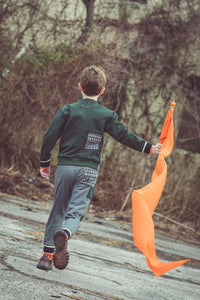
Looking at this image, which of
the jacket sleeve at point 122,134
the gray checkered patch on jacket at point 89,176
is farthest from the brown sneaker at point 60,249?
Answer: the jacket sleeve at point 122,134

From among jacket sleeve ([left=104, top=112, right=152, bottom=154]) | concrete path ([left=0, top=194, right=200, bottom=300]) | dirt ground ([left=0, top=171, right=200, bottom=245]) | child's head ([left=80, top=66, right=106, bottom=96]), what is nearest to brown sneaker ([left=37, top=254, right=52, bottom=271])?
concrete path ([left=0, top=194, right=200, bottom=300])

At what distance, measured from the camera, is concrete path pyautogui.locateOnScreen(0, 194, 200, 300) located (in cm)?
280

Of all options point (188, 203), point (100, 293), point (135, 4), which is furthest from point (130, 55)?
point (100, 293)

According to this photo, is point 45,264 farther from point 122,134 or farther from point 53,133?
point 122,134

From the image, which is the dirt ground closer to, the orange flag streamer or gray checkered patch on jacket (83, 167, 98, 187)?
the orange flag streamer

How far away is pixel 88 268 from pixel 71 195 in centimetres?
72

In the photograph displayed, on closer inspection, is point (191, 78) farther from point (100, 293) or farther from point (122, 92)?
point (100, 293)

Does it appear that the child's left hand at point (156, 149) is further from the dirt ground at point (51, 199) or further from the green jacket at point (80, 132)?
the dirt ground at point (51, 199)

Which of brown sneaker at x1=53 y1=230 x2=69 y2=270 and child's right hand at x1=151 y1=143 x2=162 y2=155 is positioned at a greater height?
child's right hand at x1=151 y1=143 x2=162 y2=155

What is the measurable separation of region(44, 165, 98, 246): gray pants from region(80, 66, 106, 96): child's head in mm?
578

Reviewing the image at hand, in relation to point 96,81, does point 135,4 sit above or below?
above

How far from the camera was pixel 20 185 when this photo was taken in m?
7.77

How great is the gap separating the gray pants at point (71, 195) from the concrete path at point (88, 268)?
0.36 metres

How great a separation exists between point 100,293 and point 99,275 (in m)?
0.51
